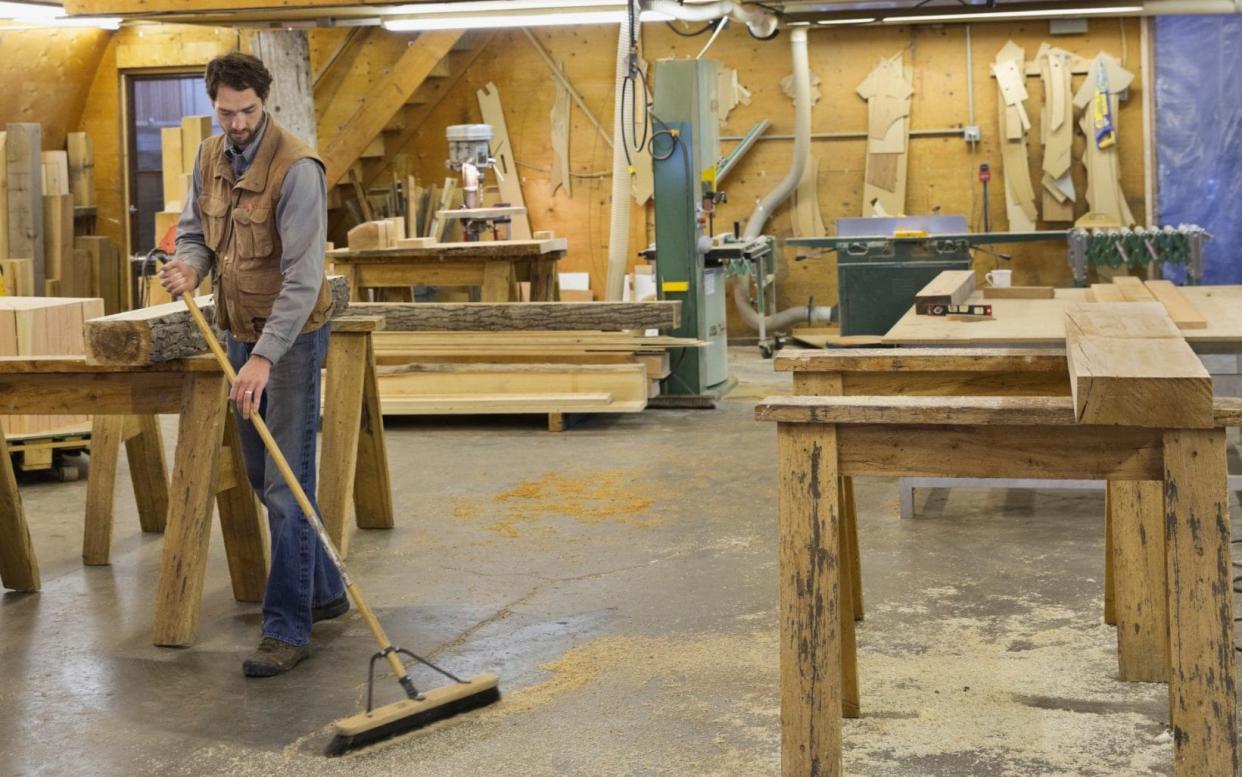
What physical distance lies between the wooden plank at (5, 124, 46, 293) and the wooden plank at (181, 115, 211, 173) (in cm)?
92

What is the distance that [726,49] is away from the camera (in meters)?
11.0

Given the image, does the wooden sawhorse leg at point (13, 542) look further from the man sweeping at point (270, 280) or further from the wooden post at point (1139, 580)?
the wooden post at point (1139, 580)

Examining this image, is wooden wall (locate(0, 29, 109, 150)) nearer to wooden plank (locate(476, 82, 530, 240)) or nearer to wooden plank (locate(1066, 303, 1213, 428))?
wooden plank (locate(476, 82, 530, 240))

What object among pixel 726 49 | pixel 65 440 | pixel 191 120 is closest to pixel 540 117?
pixel 726 49

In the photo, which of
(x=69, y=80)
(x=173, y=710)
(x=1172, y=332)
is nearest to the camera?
(x=1172, y=332)

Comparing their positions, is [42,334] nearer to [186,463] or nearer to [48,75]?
[186,463]

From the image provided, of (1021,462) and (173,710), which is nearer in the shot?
(1021,462)

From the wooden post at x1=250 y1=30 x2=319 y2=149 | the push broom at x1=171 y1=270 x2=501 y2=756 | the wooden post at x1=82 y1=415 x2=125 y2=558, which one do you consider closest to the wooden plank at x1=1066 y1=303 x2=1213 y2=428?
the push broom at x1=171 y1=270 x2=501 y2=756

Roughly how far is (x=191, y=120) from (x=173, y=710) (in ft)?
23.4

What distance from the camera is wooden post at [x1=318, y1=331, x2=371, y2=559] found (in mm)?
4957

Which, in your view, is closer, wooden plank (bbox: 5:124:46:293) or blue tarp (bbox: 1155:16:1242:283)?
wooden plank (bbox: 5:124:46:293)

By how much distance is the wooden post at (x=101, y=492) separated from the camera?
5090 mm

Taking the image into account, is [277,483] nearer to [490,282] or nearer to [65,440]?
[65,440]

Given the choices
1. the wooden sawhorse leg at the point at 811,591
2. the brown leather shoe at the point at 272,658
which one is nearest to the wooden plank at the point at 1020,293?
the brown leather shoe at the point at 272,658
